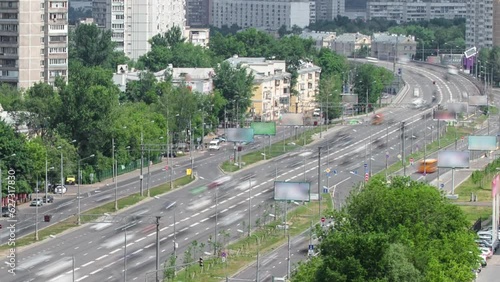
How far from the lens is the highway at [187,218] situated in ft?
255

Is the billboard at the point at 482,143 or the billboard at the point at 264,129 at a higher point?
the billboard at the point at 264,129

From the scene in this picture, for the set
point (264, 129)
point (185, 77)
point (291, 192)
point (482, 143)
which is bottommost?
point (291, 192)

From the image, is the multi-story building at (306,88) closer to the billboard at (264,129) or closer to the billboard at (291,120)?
the billboard at (291,120)

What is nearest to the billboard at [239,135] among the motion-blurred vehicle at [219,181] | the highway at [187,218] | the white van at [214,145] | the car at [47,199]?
the highway at [187,218]

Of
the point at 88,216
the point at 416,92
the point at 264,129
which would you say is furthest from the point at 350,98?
the point at 88,216

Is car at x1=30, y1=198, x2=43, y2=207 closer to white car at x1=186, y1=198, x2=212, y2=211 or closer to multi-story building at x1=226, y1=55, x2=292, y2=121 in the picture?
white car at x1=186, y1=198, x2=212, y2=211

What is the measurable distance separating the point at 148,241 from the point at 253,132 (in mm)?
33385

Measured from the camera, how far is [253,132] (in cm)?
11694

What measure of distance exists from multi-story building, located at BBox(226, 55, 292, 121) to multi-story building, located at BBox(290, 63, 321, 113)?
56.6 inches

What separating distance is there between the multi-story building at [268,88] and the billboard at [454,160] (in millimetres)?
37305

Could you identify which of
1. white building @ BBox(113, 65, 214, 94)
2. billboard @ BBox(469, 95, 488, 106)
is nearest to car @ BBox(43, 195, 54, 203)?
white building @ BBox(113, 65, 214, 94)

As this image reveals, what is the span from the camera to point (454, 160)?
10381 cm

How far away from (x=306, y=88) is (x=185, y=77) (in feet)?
66.5

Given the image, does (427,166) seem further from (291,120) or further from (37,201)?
(37,201)
